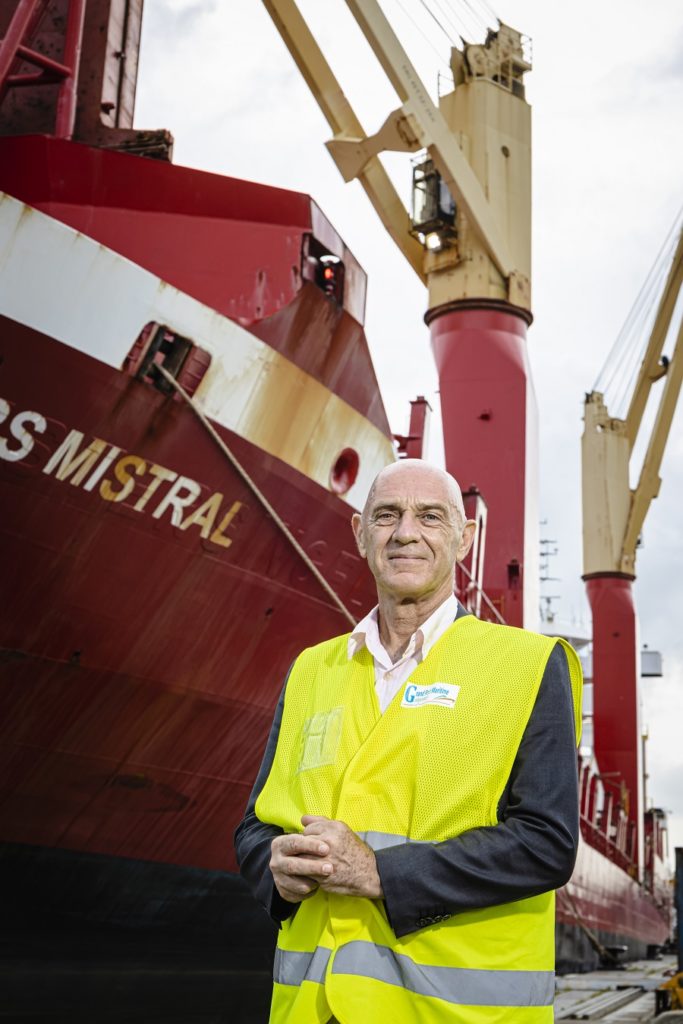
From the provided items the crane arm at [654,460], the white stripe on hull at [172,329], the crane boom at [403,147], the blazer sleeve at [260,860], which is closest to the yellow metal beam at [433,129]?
the crane boom at [403,147]

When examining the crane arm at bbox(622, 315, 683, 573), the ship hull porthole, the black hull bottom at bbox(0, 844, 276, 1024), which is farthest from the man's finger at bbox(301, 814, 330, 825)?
the crane arm at bbox(622, 315, 683, 573)

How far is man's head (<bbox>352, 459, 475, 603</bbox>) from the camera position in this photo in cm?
196

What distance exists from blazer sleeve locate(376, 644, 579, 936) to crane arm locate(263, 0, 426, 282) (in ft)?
34.3

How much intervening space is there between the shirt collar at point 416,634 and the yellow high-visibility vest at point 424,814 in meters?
0.03

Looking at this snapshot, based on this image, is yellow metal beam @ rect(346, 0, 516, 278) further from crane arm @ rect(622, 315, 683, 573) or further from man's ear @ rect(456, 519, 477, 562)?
crane arm @ rect(622, 315, 683, 573)

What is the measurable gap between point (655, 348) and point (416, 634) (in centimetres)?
2225

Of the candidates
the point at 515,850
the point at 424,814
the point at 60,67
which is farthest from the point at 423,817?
the point at 60,67

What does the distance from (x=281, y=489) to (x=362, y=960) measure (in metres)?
5.35

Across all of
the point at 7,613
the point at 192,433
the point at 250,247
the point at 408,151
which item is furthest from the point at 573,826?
the point at 408,151

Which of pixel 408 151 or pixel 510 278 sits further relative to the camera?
pixel 510 278

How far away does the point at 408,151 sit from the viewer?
450 inches

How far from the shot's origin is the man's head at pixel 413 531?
1.96m

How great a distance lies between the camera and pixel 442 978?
5.34 feet

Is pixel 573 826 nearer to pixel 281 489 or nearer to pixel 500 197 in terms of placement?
pixel 281 489
